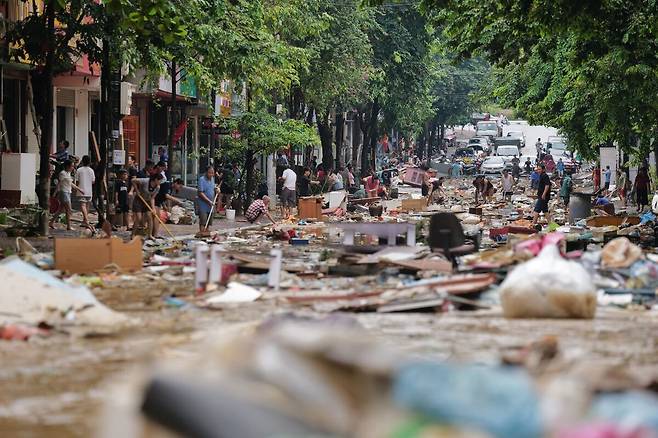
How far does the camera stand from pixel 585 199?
34000 mm

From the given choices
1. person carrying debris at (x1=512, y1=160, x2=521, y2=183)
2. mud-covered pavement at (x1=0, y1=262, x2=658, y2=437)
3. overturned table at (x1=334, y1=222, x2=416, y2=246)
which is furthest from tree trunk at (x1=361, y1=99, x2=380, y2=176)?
mud-covered pavement at (x1=0, y1=262, x2=658, y2=437)

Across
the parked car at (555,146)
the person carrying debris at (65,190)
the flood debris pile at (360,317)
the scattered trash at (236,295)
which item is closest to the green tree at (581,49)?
the flood debris pile at (360,317)

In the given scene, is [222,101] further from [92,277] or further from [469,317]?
[469,317]

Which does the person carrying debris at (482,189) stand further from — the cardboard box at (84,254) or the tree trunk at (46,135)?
the cardboard box at (84,254)

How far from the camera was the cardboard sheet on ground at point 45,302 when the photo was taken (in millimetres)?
11312

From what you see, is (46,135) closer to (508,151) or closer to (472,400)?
(472,400)

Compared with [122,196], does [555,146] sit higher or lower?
higher

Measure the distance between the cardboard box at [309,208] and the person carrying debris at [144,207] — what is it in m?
9.71

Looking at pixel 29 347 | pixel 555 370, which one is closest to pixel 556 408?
pixel 555 370

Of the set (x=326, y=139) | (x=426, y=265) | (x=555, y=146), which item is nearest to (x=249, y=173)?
(x=326, y=139)

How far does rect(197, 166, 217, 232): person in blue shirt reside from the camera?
27.1 metres

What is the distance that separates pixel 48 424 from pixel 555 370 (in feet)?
9.06

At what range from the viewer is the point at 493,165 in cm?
7394

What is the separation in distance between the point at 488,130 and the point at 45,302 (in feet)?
309
